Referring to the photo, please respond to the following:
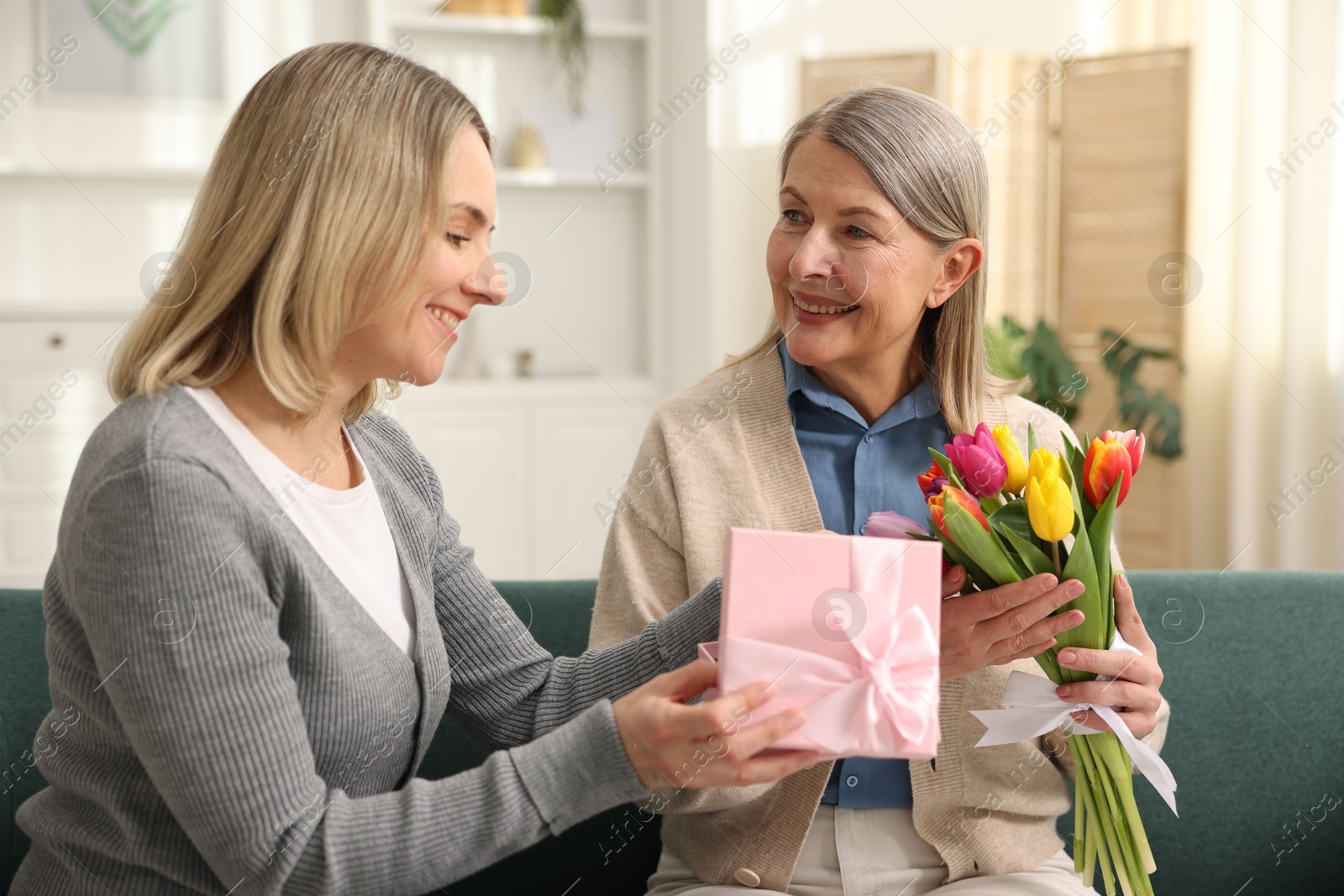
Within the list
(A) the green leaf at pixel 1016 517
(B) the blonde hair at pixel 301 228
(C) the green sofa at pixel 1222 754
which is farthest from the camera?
(C) the green sofa at pixel 1222 754

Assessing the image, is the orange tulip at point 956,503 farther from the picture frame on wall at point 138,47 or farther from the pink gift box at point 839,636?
the picture frame on wall at point 138,47

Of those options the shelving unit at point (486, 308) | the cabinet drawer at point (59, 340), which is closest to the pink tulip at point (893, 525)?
the shelving unit at point (486, 308)

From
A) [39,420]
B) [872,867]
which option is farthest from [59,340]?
[872,867]

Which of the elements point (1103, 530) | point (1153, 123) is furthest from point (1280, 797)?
point (1153, 123)

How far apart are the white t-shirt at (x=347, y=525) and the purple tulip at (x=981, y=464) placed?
614mm

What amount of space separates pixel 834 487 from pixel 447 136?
0.72m

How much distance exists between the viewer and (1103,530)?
50.1 inches

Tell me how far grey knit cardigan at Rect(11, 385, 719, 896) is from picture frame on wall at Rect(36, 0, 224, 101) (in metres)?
3.65

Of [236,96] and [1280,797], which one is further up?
[236,96]

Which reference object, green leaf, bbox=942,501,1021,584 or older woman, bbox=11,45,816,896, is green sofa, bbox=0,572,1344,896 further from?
green leaf, bbox=942,501,1021,584

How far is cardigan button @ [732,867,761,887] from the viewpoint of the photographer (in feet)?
4.80

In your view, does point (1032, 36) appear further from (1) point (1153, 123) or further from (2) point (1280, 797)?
(2) point (1280, 797)

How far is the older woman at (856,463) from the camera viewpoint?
1.49 metres

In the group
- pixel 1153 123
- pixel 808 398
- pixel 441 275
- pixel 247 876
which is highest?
pixel 1153 123
